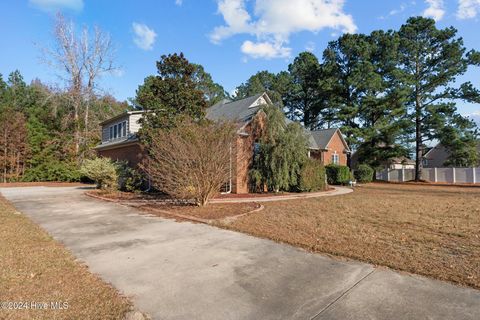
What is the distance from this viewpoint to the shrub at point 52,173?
91.7ft

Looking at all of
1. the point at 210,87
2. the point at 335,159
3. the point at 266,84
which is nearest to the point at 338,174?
the point at 335,159

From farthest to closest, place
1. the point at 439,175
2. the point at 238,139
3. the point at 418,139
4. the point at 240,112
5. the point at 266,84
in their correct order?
the point at 266,84
the point at 418,139
the point at 439,175
the point at 240,112
the point at 238,139

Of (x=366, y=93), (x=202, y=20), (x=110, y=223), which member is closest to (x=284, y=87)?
(x=366, y=93)

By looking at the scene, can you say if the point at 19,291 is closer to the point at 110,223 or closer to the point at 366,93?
the point at 110,223

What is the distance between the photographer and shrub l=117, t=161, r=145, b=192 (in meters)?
16.1

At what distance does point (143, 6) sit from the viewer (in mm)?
12930

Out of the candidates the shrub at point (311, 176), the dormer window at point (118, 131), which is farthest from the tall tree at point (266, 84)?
the shrub at point (311, 176)

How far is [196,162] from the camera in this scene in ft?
31.9

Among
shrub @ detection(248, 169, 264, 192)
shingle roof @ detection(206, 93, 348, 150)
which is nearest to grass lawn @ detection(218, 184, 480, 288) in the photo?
shrub @ detection(248, 169, 264, 192)

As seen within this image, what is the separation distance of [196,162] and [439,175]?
2915cm

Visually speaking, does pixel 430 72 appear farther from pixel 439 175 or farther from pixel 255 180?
pixel 255 180

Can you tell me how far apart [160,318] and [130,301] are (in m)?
0.60

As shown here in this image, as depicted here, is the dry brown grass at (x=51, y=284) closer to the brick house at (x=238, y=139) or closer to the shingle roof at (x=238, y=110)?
the brick house at (x=238, y=139)

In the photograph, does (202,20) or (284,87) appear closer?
(202,20)
